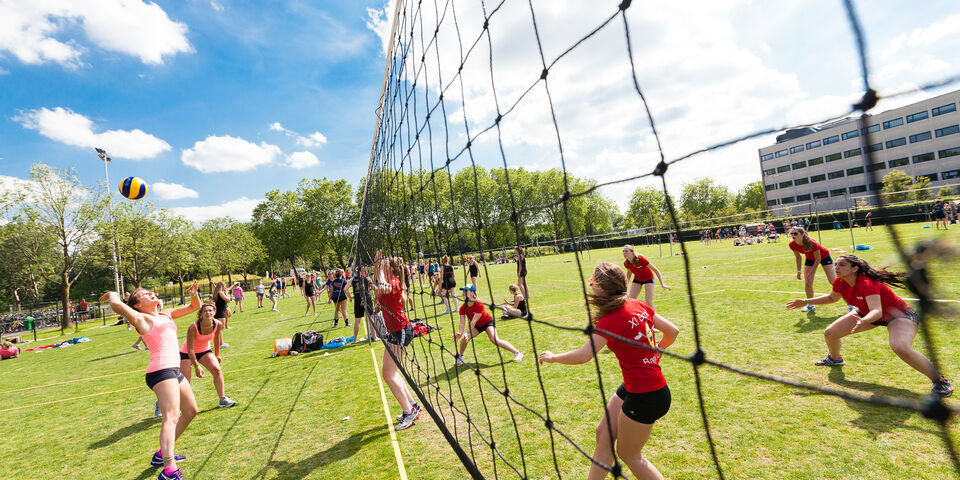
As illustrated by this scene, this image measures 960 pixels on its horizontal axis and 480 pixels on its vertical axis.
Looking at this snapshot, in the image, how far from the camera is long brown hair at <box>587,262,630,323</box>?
8.54 feet

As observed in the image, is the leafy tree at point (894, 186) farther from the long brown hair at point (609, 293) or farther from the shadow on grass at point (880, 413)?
the shadow on grass at point (880, 413)

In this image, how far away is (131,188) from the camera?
11.7 m

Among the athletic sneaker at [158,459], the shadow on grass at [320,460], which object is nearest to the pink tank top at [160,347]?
the athletic sneaker at [158,459]

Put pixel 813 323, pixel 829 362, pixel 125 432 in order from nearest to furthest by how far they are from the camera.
Result: pixel 829 362
pixel 125 432
pixel 813 323

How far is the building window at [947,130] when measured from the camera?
1530 millimetres

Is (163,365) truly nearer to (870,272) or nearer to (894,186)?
(894,186)

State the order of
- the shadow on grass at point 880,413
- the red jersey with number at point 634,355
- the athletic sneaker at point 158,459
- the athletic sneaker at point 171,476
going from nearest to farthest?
the red jersey with number at point 634,355 < the shadow on grass at point 880,413 < the athletic sneaker at point 171,476 < the athletic sneaker at point 158,459

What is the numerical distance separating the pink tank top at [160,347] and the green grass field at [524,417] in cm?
114

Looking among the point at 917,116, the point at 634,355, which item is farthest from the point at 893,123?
the point at 634,355

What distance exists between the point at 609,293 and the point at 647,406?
72cm

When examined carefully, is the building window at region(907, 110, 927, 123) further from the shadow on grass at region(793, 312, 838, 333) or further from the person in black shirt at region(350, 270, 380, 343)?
the person in black shirt at region(350, 270, 380, 343)

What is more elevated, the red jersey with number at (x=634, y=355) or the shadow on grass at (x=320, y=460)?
the red jersey with number at (x=634, y=355)

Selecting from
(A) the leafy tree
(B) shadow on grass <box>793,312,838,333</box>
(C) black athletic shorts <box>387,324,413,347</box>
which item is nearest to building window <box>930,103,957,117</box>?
(A) the leafy tree

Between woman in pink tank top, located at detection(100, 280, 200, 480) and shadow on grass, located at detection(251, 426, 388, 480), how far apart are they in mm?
790
